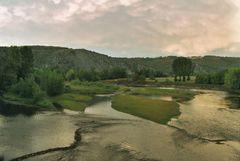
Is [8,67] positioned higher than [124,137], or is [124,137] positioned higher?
[8,67]

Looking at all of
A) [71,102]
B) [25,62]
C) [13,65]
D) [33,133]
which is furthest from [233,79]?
[33,133]

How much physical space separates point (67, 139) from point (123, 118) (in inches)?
863

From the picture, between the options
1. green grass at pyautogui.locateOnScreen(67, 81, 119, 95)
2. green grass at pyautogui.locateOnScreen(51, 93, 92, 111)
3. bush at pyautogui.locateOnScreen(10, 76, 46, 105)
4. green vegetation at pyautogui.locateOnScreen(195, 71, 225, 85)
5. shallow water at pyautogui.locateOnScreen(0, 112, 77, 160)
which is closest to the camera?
shallow water at pyautogui.locateOnScreen(0, 112, 77, 160)

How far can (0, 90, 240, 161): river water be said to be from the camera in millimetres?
44312

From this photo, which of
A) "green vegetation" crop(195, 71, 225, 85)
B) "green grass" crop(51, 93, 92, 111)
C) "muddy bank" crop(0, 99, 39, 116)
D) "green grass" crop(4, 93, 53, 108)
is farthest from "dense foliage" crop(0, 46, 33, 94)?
"green vegetation" crop(195, 71, 225, 85)

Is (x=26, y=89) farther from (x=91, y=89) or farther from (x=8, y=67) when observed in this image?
(x=91, y=89)

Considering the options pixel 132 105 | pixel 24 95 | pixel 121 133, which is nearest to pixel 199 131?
pixel 121 133

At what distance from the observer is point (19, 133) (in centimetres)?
5325

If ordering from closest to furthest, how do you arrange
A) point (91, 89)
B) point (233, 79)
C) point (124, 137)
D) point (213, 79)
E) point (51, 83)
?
point (124, 137)
point (51, 83)
point (91, 89)
point (233, 79)
point (213, 79)

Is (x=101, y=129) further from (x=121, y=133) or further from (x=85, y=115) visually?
(x=85, y=115)

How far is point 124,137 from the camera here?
54219mm

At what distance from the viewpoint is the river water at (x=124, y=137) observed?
4431cm

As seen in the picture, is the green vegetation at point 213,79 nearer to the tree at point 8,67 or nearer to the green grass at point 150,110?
the green grass at point 150,110

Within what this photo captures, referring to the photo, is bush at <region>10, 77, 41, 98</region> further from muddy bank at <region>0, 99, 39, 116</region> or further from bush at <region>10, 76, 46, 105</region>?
muddy bank at <region>0, 99, 39, 116</region>
